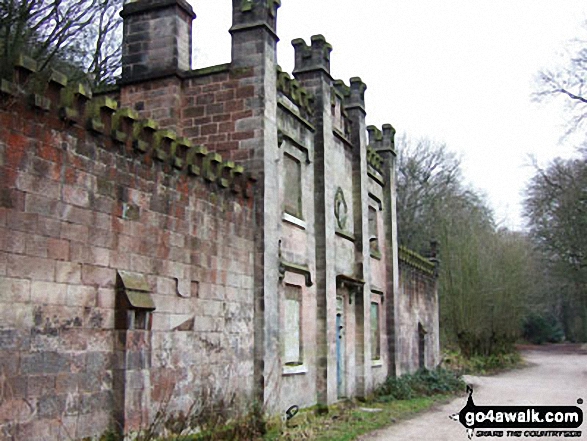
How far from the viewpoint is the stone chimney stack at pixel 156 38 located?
13336 millimetres

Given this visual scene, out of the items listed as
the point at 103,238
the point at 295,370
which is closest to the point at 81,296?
the point at 103,238

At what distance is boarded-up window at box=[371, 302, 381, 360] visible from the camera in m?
20.1

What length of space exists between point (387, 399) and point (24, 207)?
530 inches

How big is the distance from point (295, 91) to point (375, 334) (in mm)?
8386

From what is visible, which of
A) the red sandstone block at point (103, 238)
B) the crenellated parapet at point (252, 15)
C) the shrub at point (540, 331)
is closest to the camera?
the red sandstone block at point (103, 238)

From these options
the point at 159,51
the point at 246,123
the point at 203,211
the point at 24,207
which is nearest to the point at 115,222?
the point at 24,207

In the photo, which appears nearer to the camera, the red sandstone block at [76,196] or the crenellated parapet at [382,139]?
the red sandstone block at [76,196]

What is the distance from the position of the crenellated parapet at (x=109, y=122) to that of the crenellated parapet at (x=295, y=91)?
3278 millimetres

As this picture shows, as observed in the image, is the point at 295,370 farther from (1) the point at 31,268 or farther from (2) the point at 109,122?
(1) the point at 31,268

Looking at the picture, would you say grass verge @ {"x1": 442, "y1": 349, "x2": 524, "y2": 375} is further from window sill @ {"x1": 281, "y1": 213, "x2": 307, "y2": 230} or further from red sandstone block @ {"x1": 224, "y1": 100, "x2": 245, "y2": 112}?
red sandstone block @ {"x1": 224, "y1": 100, "x2": 245, "y2": 112}

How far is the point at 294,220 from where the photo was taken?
47.2 feet

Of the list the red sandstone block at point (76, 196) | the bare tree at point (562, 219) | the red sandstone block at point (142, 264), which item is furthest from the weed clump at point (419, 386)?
the bare tree at point (562, 219)

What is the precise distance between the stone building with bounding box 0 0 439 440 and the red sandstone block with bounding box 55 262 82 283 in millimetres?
23

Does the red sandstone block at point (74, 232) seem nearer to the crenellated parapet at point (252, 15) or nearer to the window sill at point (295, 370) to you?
the window sill at point (295, 370)
